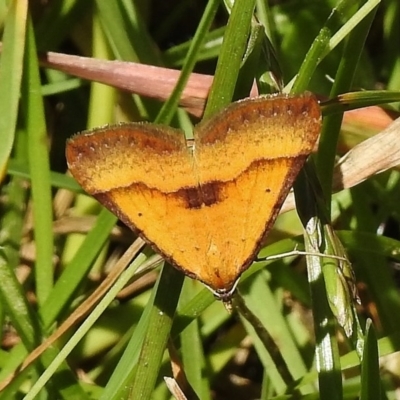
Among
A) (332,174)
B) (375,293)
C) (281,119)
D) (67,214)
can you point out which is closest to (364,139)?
(332,174)

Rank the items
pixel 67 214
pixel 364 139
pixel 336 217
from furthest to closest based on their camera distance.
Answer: pixel 67 214 < pixel 336 217 < pixel 364 139

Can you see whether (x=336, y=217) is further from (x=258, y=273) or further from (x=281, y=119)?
(x=281, y=119)

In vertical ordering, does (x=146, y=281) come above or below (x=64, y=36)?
below

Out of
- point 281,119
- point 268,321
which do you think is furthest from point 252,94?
point 268,321

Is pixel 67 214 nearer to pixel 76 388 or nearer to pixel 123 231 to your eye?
pixel 123 231

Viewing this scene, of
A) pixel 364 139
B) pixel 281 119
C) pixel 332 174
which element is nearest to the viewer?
pixel 281 119

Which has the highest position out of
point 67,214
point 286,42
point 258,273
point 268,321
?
point 286,42

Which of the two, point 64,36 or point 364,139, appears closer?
point 364,139
